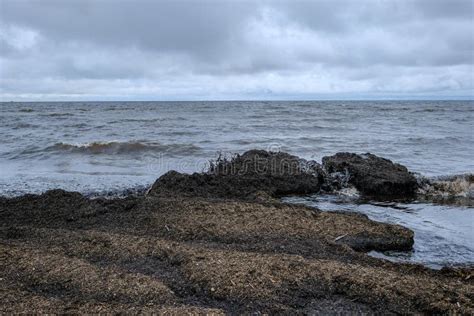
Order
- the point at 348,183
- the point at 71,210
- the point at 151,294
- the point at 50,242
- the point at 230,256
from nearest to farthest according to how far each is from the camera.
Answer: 1. the point at 151,294
2. the point at 230,256
3. the point at 50,242
4. the point at 71,210
5. the point at 348,183

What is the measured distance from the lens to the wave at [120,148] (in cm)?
1855

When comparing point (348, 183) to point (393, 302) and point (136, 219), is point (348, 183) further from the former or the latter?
point (393, 302)

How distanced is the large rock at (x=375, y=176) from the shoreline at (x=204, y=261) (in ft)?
10.3

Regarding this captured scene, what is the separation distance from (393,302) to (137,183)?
8229 millimetres

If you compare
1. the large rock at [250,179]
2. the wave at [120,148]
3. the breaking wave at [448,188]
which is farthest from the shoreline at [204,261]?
the wave at [120,148]

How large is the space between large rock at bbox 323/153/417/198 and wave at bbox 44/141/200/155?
8.22m

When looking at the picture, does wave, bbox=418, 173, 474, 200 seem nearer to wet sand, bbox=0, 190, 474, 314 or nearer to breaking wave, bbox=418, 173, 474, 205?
breaking wave, bbox=418, 173, 474, 205

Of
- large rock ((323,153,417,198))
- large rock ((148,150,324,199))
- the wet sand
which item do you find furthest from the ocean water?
the wet sand

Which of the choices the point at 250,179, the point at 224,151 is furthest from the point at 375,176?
the point at 224,151

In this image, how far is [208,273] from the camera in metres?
4.86

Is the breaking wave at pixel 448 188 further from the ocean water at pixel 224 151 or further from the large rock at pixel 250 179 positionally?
the large rock at pixel 250 179

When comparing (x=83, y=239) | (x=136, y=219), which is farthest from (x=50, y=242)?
(x=136, y=219)

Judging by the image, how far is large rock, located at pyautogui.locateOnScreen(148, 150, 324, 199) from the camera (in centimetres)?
934

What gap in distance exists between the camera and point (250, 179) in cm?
1013
